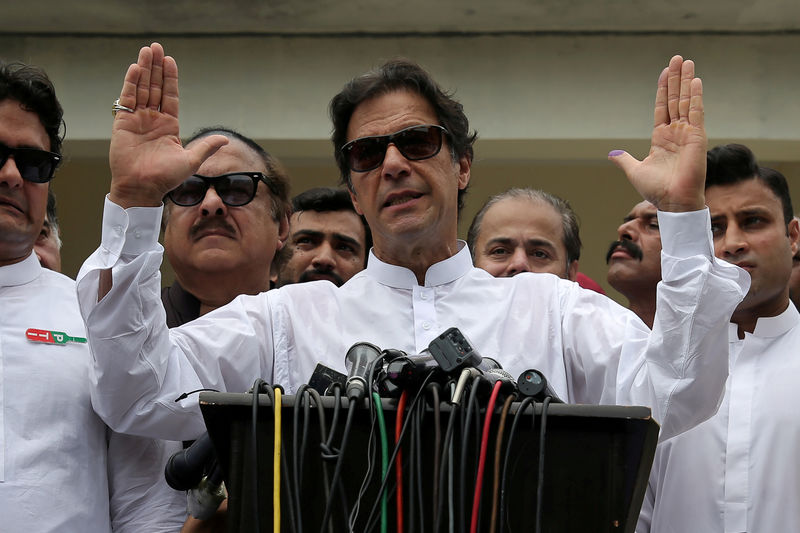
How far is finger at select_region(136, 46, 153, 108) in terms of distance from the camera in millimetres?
2787

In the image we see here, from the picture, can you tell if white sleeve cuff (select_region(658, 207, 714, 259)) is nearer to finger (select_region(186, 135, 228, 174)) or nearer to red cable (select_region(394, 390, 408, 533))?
red cable (select_region(394, 390, 408, 533))

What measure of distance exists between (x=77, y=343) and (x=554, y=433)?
1422mm

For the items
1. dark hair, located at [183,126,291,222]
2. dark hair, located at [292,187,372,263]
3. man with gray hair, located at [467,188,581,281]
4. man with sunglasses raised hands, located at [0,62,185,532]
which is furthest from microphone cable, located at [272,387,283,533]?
dark hair, located at [292,187,372,263]

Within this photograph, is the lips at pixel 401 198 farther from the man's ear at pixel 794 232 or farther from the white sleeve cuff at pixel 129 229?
the man's ear at pixel 794 232

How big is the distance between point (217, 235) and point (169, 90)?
954mm

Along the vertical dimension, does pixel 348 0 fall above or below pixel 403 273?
above

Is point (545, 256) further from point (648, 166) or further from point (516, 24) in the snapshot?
point (516, 24)

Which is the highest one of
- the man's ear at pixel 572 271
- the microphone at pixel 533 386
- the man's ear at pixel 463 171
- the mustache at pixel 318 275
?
the man's ear at pixel 463 171

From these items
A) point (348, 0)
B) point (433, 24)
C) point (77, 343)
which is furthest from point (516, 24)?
point (77, 343)

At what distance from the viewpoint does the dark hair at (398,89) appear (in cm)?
327

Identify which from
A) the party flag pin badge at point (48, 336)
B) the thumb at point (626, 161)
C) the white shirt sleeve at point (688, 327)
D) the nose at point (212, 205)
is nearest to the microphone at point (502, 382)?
the white shirt sleeve at point (688, 327)

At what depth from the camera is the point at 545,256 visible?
4461 millimetres

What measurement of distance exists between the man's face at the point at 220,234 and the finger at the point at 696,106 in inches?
63.7

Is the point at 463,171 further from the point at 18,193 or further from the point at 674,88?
the point at 18,193
